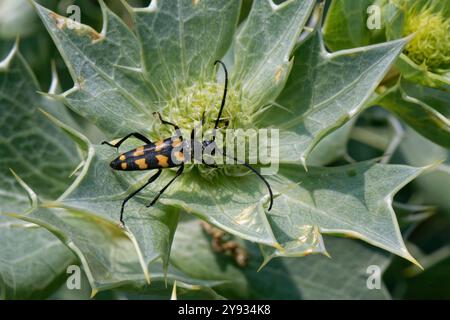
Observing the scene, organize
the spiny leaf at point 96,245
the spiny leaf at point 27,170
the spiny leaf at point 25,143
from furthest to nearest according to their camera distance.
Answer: the spiny leaf at point 25,143 < the spiny leaf at point 27,170 < the spiny leaf at point 96,245

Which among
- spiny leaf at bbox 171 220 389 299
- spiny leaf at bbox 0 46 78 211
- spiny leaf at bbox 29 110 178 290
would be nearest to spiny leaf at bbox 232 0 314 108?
spiny leaf at bbox 29 110 178 290

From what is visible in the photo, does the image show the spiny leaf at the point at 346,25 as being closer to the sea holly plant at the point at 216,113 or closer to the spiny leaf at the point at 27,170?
the sea holly plant at the point at 216,113

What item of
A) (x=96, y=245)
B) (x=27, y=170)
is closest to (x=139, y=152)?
(x=96, y=245)

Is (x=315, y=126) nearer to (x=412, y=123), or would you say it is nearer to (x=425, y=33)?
(x=412, y=123)

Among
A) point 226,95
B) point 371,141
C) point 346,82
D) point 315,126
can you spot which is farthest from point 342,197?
point 371,141

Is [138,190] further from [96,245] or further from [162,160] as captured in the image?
[96,245]

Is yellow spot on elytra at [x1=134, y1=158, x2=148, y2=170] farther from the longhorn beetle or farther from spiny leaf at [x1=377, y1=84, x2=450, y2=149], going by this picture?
spiny leaf at [x1=377, y1=84, x2=450, y2=149]

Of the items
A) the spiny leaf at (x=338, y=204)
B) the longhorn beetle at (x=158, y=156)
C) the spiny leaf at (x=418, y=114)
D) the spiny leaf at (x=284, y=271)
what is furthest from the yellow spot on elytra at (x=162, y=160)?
the spiny leaf at (x=418, y=114)
